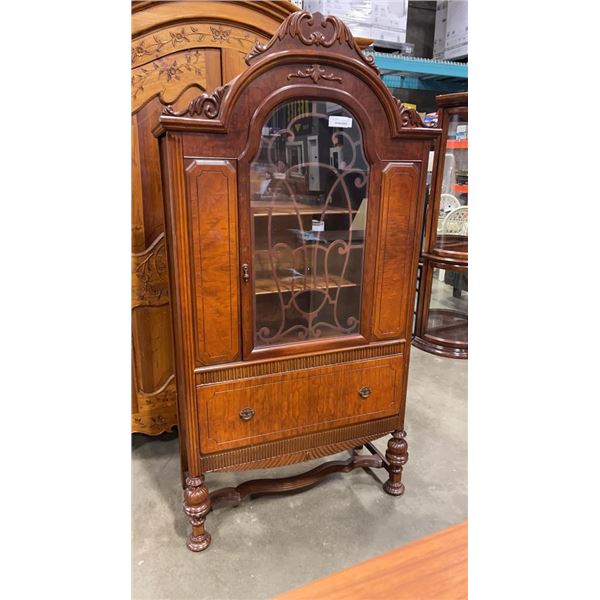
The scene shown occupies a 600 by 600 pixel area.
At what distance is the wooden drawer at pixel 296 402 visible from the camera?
1.33 meters

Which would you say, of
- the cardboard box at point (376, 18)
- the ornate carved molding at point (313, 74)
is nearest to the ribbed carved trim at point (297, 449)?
the ornate carved molding at point (313, 74)

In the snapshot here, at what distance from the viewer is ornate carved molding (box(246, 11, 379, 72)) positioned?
1110 millimetres

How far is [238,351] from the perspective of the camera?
4.31 feet

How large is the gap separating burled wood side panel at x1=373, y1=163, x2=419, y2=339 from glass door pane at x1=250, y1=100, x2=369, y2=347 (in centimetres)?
7

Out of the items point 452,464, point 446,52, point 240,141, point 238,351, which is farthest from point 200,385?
point 446,52

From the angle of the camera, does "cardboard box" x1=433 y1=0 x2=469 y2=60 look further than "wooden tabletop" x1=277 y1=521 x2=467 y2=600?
Yes

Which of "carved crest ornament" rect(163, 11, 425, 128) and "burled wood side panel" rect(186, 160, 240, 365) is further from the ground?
"carved crest ornament" rect(163, 11, 425, 128)

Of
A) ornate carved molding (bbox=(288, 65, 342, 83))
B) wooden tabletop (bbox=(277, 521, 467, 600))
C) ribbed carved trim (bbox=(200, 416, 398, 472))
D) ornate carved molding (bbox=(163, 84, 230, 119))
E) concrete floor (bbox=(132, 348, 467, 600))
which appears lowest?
concrete floor (bbox=(132, 348, 467, 600))

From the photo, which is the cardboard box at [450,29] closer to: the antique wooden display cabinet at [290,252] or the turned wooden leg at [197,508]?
the antique wooden display cabinet at [290,252]

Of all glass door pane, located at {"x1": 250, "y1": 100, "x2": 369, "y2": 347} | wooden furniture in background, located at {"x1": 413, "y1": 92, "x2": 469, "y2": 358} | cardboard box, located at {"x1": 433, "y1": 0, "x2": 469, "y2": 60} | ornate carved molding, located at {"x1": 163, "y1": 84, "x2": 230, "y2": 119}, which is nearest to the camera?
ornate carved molding, located at {"x1": 163, "y1": 84, "x2": 230, "y2": 119}

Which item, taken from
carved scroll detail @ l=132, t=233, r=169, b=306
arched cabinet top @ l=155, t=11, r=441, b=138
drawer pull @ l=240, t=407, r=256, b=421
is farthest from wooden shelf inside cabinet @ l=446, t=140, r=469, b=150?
drawer pull @ l=240, t=407, r=256, b=421

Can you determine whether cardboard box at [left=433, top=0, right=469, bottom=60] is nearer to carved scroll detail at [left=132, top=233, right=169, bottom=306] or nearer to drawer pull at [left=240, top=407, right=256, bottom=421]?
carved scroll detail at [left=132, top=233, right=169, bottom=306]

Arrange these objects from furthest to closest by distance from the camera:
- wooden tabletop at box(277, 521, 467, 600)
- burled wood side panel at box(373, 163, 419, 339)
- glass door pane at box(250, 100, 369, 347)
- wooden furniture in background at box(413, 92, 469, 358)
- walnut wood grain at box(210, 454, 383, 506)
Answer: wooden furniture in background at box(413, 92, 469, 358) → walnut wood grain at box(210, 454, 383, 506) → burled wood side panel at box(373, 163, 419, 339) → glass door pane at box(250, 100, 369, 347) → wooden tabletop at box(277, 521, 467, 600)

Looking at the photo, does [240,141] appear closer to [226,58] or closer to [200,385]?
[226,58]
